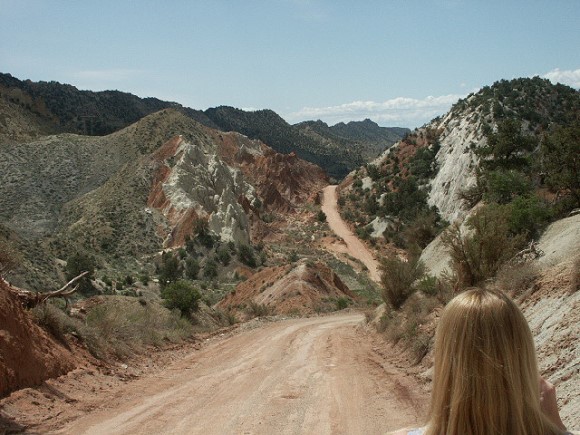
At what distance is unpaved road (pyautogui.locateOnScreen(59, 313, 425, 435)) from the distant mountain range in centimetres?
7190

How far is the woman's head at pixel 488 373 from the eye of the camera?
238cm

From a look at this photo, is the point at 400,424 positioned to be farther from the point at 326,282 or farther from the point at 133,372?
the point at 326,282

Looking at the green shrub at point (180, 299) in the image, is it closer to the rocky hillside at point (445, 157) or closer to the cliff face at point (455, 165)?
the rocky hillside at point (445, 157)

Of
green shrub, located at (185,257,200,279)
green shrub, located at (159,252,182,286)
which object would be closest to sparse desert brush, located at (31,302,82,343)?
green shrub, located at (159,252,182,286)

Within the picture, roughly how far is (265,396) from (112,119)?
126 m

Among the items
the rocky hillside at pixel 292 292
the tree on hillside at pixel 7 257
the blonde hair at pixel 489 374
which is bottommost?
the rocky hillside at pixel 292 292

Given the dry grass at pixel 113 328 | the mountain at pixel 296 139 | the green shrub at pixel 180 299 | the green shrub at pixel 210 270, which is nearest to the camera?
the dry grass at pixel 113 328

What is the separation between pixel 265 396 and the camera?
436 inches

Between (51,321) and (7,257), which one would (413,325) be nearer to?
(51,321)

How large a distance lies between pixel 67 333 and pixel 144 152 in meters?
64.5

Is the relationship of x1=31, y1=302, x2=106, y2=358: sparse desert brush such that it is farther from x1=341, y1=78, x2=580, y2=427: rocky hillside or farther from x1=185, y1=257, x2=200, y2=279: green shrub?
x1=185, y1=257, x2=200, y2=279: green shrub

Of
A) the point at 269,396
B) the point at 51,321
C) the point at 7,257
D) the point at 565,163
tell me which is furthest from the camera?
the point at 565,163

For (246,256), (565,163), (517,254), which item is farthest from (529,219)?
(246,256)

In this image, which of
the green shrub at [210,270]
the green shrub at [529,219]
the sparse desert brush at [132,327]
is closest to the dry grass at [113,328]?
the sparse desert brush at [132,327]
